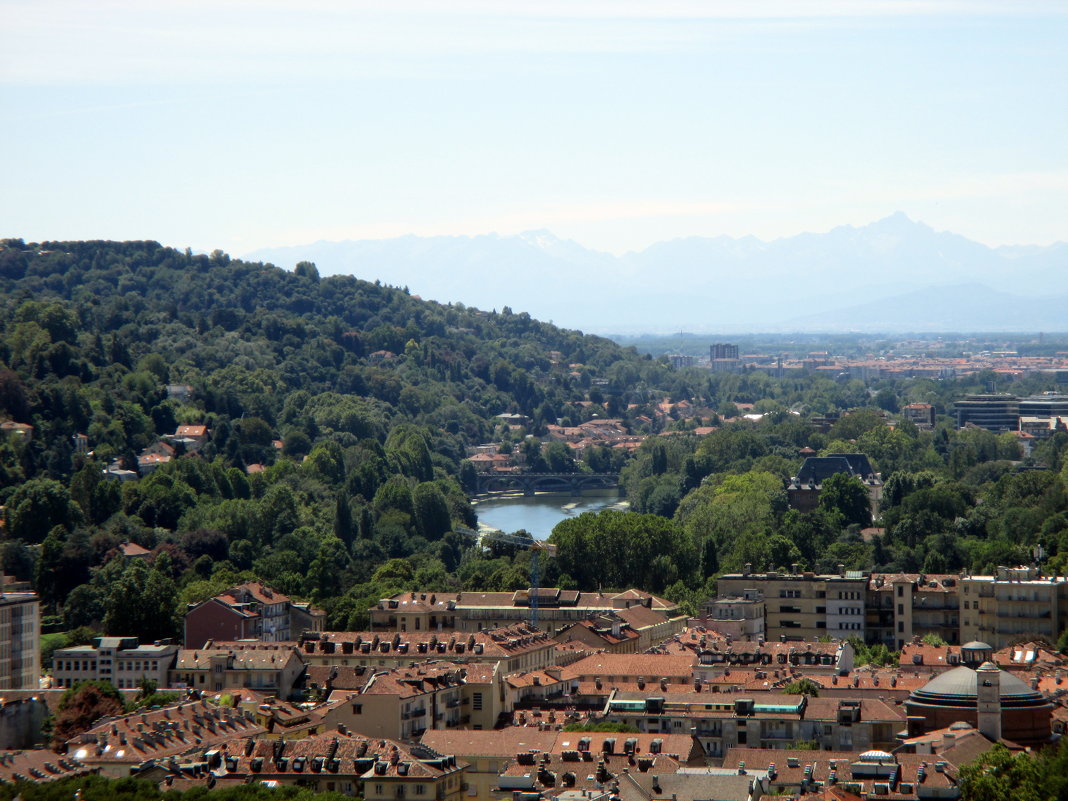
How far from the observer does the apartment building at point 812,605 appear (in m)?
57.0

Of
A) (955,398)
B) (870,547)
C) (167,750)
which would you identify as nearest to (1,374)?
(870,547)

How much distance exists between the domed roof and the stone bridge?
89448 millimetres

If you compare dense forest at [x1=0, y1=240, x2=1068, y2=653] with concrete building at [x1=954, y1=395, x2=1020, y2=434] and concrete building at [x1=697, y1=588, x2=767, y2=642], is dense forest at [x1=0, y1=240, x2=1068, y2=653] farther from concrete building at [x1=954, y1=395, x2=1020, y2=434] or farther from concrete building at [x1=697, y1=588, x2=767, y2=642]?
concrete building at [x1=954, y1=395, x2=1020, y2=434]

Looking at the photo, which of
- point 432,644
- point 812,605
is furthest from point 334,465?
point 432,644

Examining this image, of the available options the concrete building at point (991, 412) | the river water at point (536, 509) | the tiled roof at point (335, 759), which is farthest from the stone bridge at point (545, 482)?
the tiled roof at point (335, 759)

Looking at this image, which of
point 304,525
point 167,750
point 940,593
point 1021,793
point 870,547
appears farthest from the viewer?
point 304,525

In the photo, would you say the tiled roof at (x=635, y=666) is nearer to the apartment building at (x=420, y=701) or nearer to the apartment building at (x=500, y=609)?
the apartment building at (x=420, y=701)

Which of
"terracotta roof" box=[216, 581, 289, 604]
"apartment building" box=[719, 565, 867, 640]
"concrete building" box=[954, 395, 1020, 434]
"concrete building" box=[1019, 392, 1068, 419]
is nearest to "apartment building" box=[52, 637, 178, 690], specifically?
"terracotta roof" box=[216, 581, 289, 604]

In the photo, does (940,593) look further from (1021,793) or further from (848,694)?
(1021,793)

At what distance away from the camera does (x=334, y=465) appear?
98.6 metres

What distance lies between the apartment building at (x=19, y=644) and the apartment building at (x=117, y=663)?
0.57m

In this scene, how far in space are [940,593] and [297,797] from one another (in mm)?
26672

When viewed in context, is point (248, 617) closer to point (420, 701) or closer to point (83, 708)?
point (83, 708)

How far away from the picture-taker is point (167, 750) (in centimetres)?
3762
